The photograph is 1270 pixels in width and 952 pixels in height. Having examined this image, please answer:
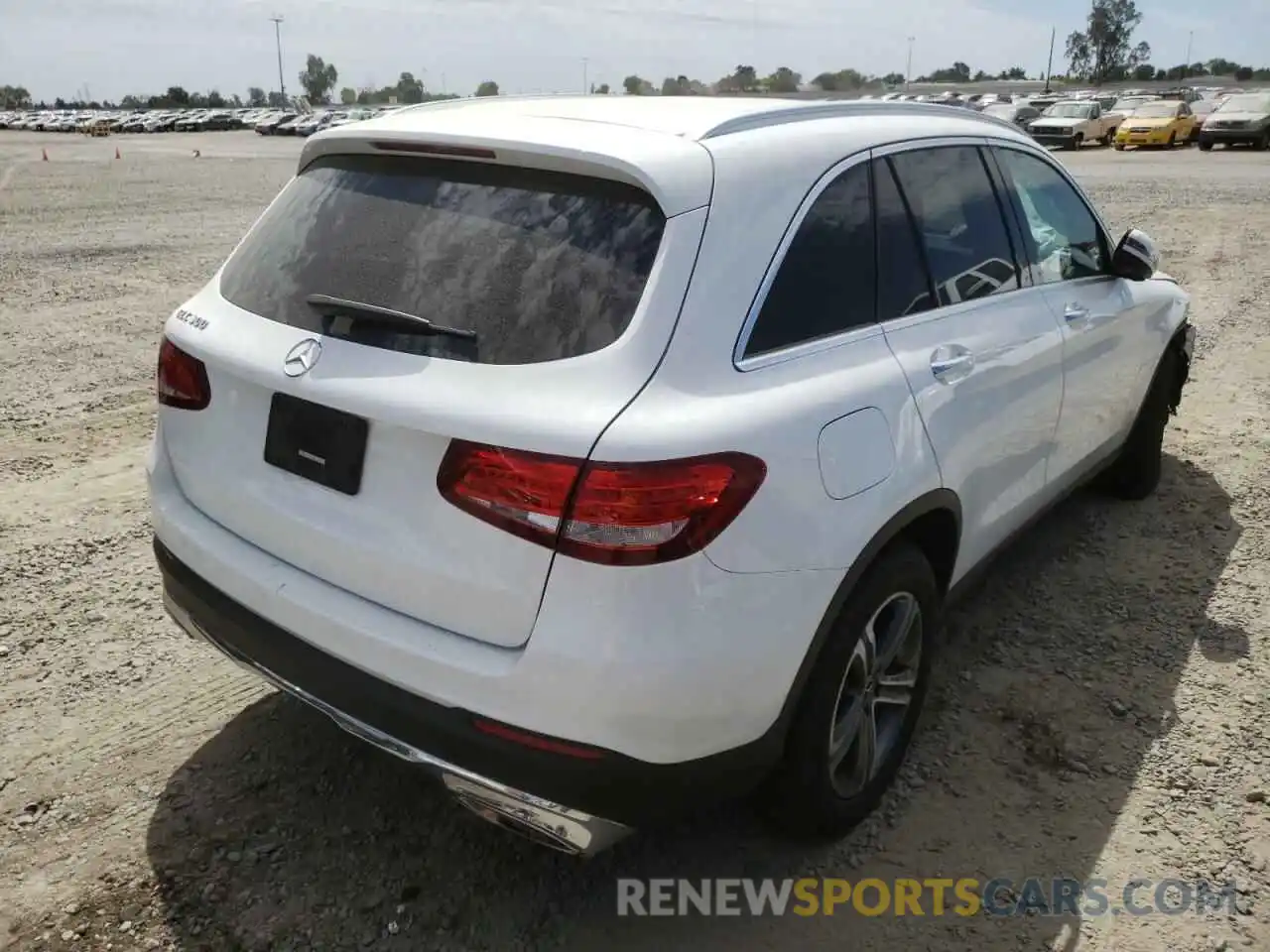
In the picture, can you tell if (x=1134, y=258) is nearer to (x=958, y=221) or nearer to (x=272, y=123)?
(x=958, y=221)

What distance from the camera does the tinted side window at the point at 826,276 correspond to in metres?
2.33

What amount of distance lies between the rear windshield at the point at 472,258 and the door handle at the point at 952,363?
0.97 m

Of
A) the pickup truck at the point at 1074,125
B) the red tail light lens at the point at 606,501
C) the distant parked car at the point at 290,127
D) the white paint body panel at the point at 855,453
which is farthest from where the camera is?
the distant parked car at the point at 290,127

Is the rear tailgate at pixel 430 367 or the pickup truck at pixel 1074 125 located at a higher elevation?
the pickup truck at pixel 1074 125

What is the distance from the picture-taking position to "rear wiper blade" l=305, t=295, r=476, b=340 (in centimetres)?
221

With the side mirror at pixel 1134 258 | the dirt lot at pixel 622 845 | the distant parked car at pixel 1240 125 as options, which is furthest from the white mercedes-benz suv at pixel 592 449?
the distant parked car at pixel 1240 125

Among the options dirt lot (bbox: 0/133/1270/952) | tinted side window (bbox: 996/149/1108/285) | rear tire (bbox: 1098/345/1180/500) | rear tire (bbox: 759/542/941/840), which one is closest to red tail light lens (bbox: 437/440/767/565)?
rear tire (bbox: 759/542/941/840)

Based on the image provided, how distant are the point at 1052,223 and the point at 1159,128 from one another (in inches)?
1321

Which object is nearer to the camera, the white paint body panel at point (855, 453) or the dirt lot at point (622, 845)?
the white paint body panel at point (855, 453)

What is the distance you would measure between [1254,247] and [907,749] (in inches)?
484

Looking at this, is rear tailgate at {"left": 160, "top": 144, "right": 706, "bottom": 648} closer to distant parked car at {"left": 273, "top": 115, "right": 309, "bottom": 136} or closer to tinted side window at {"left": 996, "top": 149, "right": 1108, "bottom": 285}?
tinted side window at {"left": 996, "top": 149, "right": 1108, "bottom": 285}

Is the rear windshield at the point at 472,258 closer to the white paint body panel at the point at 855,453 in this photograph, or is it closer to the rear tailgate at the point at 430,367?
the rear tailgate at the point at 430,367

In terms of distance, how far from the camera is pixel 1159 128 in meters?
32.1

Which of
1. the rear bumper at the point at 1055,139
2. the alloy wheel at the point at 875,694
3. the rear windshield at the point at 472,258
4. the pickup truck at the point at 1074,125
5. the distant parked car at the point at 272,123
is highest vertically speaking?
the distant parked car at the point at 272,123
